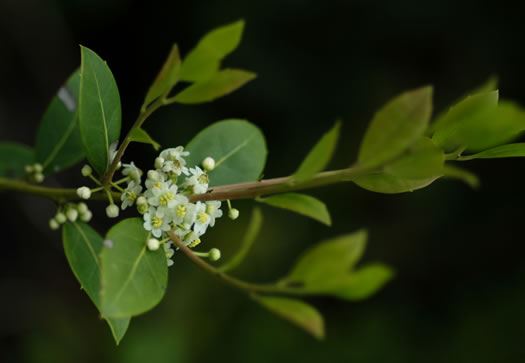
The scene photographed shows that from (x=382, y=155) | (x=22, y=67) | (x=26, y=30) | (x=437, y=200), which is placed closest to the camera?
(x=382, y=155)

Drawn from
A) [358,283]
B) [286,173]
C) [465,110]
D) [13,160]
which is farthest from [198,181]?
[286,173]

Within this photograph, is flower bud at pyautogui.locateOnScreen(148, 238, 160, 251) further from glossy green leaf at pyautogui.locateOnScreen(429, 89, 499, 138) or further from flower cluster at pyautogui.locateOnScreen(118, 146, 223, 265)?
glossy green leaf at pyautogui.locateOnScreen(429, 89, 499, 138)

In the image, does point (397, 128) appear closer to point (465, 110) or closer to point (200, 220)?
point (465, 110)

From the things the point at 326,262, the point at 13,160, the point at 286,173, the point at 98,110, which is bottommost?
the point at 286,173

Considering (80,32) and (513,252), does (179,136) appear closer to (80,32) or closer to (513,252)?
(80,32)

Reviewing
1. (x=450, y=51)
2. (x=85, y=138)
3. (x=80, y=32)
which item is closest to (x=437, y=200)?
(x=450, y=51)

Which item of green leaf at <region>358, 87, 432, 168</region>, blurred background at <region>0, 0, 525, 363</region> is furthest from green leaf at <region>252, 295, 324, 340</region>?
blurred background at <region>0, 0, 525, 363</region>
